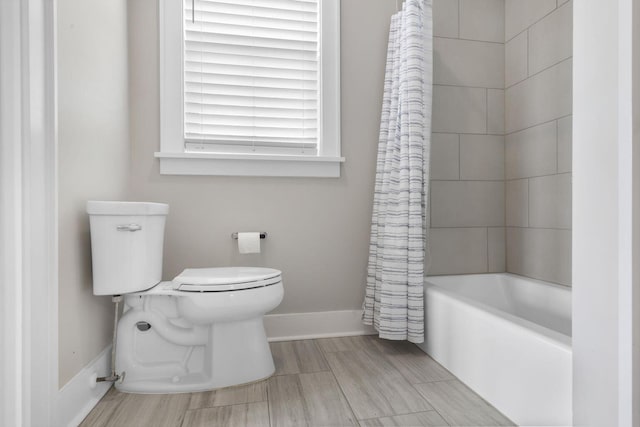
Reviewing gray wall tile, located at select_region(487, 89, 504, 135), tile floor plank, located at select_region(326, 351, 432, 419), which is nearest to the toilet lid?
Result: tile floor plank, located at select_region(326, 351, 432, 419)

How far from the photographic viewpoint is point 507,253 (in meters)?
2.15

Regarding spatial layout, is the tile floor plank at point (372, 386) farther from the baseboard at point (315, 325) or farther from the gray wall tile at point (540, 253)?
the gray wall tile at point (540, 253)

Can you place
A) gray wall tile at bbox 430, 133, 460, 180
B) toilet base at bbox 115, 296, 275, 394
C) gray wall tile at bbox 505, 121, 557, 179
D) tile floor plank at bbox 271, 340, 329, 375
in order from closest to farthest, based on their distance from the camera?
1. toilet base at bbox 115, 296, 275, 394
2. tile floor plank at bbox 271, 340, 329, 375
3. gray wall tile at bbox 505, 121, 557, 179
4. gray wall tile at bbox 430, 133, 460, 180

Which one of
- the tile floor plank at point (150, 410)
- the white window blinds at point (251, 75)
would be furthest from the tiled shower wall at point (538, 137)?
the tile floor plank at point (150, 410)

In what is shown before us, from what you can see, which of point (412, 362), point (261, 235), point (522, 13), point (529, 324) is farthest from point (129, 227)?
point (522, 13)

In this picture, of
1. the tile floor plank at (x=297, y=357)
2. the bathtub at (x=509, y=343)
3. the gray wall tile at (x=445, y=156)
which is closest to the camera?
the bathtub at (x=509, y=343)

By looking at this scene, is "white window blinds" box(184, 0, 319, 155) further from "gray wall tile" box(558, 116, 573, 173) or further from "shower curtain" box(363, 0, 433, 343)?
"gray wall tile" box(558, 116, 573, 173)

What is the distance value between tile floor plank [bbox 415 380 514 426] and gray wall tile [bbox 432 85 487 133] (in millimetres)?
1356

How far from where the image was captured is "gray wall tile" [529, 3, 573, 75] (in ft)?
5.57

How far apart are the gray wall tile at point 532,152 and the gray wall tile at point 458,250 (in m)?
0.40

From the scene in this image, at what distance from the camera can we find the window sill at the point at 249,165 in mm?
1841
